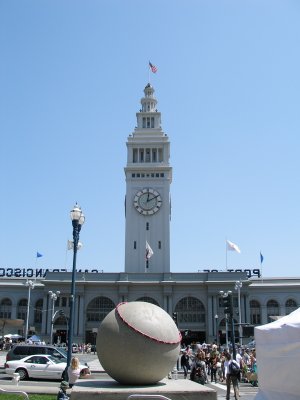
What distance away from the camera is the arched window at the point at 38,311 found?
7994cm

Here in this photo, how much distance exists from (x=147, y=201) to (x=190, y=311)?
2055cm

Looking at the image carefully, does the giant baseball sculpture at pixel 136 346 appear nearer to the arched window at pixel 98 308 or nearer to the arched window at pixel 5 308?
the arched window at pixel 98 308

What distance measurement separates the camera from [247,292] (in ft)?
249

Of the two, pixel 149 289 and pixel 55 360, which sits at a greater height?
pixel 149 289

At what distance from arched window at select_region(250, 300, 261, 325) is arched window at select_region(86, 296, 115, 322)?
2288cm

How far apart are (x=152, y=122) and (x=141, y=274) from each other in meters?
30.6

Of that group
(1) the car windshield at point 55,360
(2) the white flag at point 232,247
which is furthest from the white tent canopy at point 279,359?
(2) the white flag at point 232,247

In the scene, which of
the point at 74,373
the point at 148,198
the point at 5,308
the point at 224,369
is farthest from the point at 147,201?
the point at 74,373

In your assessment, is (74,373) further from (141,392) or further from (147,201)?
(147,201)

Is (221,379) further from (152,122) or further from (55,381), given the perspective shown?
(152,122)

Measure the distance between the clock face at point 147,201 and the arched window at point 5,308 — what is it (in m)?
27.5

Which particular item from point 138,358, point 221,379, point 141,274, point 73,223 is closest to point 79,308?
point 141,274

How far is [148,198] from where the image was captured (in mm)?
84750

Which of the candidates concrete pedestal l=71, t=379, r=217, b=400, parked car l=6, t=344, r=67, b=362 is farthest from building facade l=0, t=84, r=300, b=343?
concrete pedestal l=71, t=379, r=217, b=400
